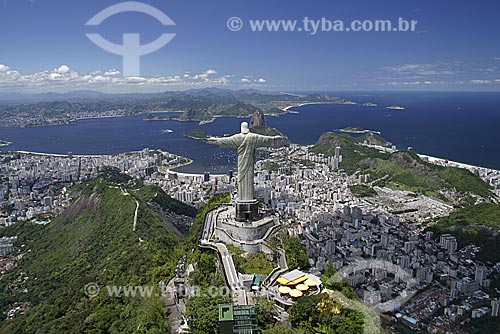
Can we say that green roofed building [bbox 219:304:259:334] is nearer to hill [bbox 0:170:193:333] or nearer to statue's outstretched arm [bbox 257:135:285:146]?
hill [bbox 0:170:193:333]

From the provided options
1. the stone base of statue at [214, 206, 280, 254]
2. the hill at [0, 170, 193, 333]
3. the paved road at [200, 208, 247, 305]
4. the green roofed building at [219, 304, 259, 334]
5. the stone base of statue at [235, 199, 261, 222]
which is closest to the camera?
the green roofed building at [219, 304, 259, 334]

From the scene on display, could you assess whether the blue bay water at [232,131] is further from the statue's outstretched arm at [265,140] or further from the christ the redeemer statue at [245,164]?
the christ the redeemer statue at [245,164]

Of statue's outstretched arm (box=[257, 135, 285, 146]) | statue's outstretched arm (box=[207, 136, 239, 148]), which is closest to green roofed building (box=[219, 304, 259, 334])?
statue's outstretched arm (box=[207, 136, 239, 148])

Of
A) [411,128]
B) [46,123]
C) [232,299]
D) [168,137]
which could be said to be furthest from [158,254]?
[46,123]

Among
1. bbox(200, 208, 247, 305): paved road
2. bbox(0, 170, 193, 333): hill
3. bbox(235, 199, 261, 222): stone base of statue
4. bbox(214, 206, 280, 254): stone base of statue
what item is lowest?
bbox(0, 170, 193, 333): hill

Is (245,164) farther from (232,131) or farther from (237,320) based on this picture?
(232,131)
